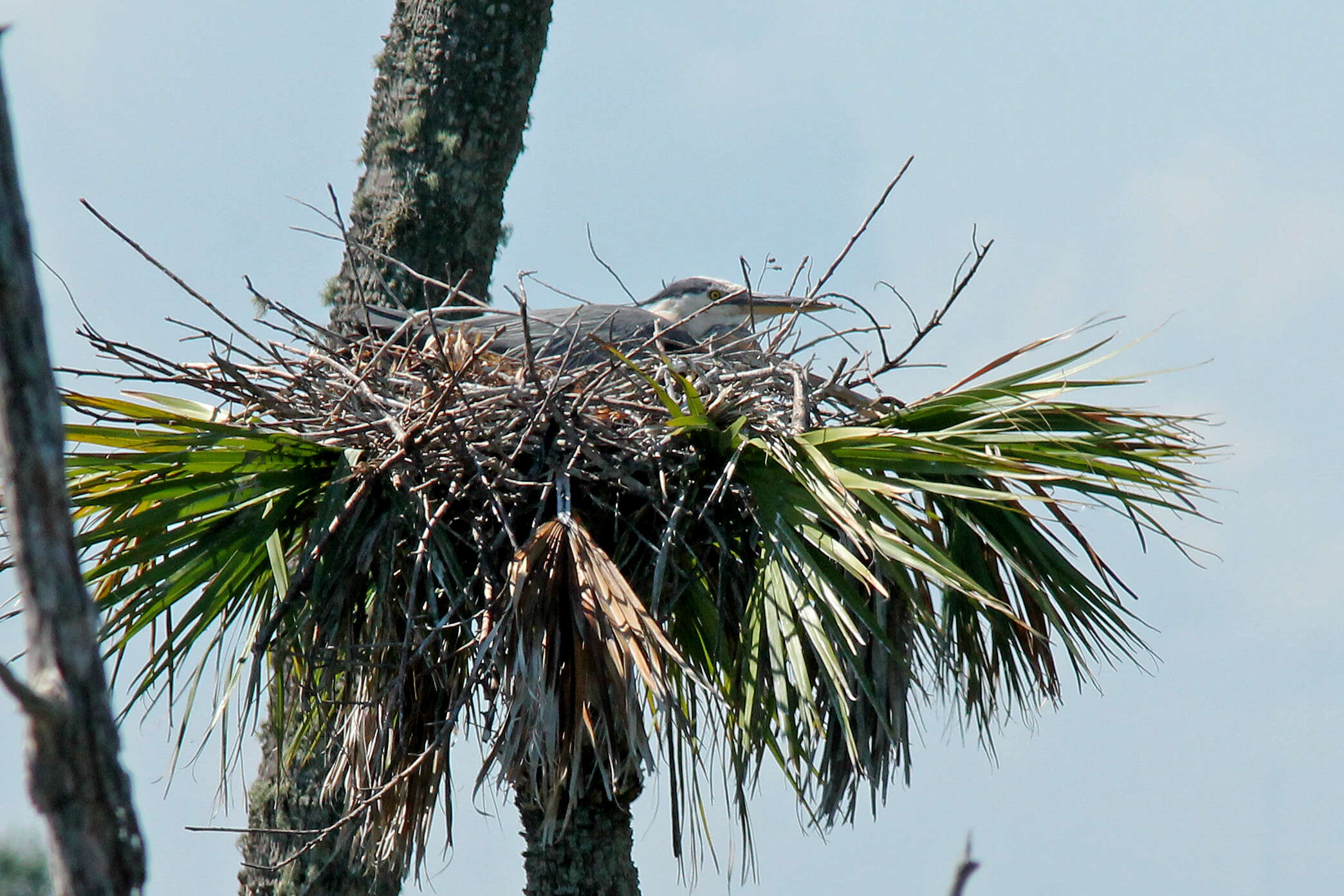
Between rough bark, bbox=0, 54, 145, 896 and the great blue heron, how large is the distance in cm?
222

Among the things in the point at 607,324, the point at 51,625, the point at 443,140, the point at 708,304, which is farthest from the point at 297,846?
the point at 51,625

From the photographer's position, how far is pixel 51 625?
1.50 metres

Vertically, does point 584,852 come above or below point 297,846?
below

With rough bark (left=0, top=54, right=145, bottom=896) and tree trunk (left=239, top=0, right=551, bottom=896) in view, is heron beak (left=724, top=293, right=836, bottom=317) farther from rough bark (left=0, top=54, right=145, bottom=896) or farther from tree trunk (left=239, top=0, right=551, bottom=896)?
rough bark (left=0, top=54, right=145, bottom=896)

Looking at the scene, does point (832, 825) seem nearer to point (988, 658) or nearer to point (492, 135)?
point (988, 658)

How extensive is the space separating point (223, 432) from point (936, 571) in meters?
1.90

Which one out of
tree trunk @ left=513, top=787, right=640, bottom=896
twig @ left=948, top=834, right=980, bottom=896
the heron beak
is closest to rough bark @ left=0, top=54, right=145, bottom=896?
twig @ left=948, top=834, right=980, bottom=896

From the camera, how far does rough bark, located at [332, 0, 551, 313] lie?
5.98 metres

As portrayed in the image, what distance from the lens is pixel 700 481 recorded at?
4.05 metres

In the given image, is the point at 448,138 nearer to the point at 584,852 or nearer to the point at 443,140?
the point at 443,140

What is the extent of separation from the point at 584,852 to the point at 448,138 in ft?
10.4

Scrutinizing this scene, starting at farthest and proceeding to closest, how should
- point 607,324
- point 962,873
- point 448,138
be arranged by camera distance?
point 448,138
point 607,324
point 962,873

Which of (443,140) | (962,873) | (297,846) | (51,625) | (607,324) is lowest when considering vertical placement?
(962,873)

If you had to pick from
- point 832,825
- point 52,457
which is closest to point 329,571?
point 832,825
